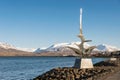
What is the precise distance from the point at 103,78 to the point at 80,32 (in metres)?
16.3

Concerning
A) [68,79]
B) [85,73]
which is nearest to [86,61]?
[85,73]

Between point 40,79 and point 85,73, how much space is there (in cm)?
795

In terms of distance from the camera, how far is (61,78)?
44.5 metres

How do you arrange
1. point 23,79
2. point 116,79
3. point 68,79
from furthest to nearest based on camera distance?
point 23,79 < point 68,79 < point 116,79

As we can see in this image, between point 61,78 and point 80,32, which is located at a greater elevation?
point 80,32

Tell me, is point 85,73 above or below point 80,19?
below

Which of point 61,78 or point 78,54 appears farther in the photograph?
point 78,54

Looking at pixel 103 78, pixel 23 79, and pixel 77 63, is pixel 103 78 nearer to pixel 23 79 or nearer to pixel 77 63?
pixel 77 63

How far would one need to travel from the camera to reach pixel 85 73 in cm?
4509

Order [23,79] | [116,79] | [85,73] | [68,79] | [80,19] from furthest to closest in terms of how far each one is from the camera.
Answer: [23,79], [80,19], [85,73], [68,79], [116,79]

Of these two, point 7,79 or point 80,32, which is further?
point 7,79

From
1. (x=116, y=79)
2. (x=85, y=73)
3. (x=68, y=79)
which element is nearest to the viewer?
(x=116, y=79)

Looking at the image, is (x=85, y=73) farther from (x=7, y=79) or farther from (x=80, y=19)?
(x=7, y=79)

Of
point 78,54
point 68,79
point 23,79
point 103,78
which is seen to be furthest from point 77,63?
point 103,78
